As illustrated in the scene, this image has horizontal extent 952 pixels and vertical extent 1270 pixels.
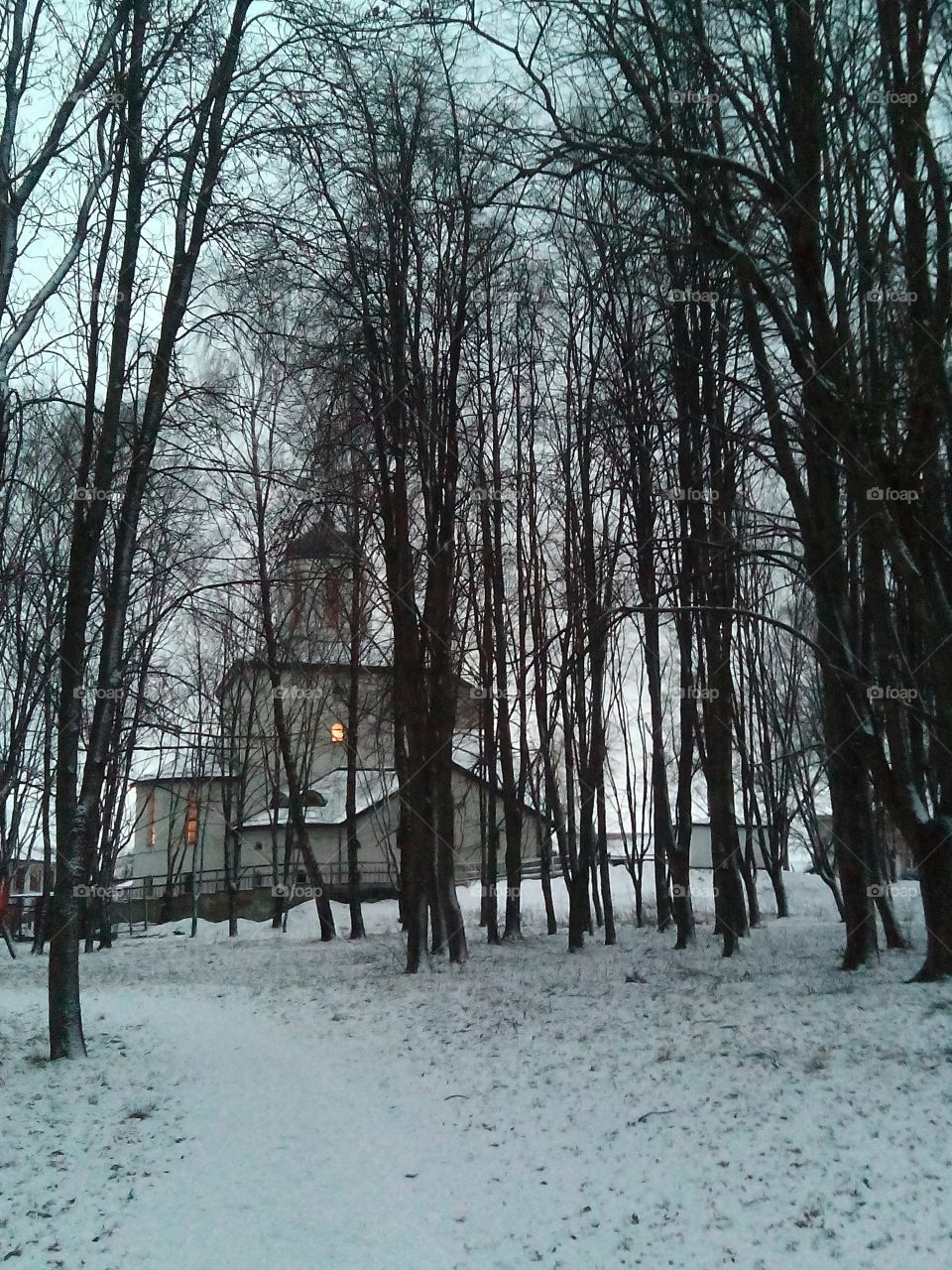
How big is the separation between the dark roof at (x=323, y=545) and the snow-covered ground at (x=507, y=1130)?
20.0ft

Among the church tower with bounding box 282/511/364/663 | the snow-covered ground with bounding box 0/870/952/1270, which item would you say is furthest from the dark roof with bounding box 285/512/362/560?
the snow-covered ground with bounding box 0/870/952/1270

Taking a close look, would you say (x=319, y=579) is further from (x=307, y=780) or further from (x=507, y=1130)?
(x=307, y=780)

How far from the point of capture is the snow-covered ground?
6270mm

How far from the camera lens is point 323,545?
605 inches

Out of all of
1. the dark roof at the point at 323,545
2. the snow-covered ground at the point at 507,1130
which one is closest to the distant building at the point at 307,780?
the dark roof at the point at 323,545

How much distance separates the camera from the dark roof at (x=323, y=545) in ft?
46.0

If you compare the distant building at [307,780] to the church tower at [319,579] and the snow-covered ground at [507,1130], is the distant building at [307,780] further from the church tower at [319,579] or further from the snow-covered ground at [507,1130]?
the snow-covered ground at [507,1130]

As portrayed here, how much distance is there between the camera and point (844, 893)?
13.1m

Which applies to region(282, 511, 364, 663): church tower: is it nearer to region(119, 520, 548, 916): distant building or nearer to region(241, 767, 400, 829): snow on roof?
region(119, 520, 548, 916): distant building

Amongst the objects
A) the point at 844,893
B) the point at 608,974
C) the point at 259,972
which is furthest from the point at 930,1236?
the point at 259,972

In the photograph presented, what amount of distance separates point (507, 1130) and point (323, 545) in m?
9.29

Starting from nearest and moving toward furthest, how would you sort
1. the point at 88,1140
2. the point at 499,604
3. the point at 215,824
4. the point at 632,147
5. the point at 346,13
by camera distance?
the point at 88,1140 → the point at 632,147 → the point at 346,13 → the point at 499,604 → the point at 215,824

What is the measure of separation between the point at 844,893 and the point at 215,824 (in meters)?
38.4

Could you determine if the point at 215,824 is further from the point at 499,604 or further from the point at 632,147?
the point at 632,147
